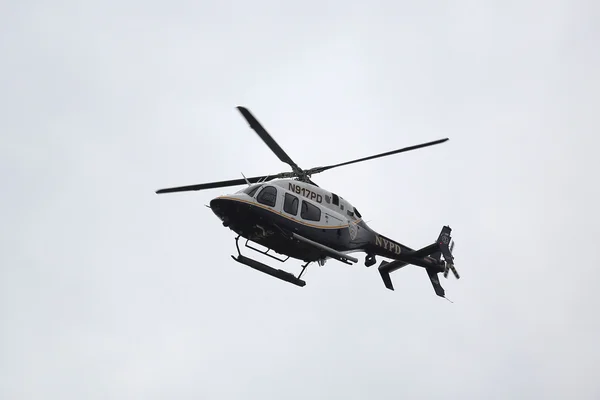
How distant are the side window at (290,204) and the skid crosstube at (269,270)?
2.04 m

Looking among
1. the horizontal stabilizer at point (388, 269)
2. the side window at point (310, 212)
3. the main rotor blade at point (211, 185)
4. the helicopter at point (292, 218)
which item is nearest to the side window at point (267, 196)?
the helicopter at point (292, 218)

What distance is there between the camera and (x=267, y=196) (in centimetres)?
2297

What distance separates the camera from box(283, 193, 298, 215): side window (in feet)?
76.5

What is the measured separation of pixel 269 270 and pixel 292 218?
1948mm

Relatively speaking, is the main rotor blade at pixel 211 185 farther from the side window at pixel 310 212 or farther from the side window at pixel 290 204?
the side window at pixel 310 212

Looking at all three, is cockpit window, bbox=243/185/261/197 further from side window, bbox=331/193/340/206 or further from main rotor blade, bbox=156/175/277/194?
side window, bbox=331/193/340/206

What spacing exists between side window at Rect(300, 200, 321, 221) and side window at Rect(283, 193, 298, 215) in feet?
1.05

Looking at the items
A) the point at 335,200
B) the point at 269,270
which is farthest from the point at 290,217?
the point at 335,200

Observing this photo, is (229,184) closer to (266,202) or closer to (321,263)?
(266,202)

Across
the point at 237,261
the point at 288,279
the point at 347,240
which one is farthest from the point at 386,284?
the point at 237,261

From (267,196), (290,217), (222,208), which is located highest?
(267,196)

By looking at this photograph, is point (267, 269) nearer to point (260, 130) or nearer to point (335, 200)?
point (335, 200)

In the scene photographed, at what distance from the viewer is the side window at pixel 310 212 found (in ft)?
78.1

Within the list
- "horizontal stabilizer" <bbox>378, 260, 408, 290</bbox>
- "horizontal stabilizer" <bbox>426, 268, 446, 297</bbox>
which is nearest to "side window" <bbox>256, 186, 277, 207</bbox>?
"horizontal stabilizer" <bbox>378, 260, 408, 290</bbox>
